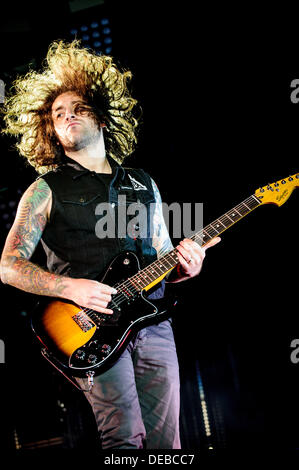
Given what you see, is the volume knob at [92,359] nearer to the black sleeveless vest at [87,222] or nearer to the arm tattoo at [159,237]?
the black sleeveless vest at [87,222]

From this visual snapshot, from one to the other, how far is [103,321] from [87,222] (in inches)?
26.0

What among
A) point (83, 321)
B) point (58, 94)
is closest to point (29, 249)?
point (83, 321)

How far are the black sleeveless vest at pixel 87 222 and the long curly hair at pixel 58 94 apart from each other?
0.63m

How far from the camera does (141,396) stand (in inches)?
85.0

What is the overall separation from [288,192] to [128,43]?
2.45m

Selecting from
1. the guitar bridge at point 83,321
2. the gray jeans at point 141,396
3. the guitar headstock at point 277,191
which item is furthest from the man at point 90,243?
the guitar headstock at point 277,191

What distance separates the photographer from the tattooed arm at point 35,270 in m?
2.04

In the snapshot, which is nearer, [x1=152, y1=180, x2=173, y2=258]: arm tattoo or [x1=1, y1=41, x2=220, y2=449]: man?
[x1=1, y1=41, x2=220, y2=449]: man

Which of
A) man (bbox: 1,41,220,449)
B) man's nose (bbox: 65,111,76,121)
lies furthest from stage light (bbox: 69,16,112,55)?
man's nose (bbox: 65,111,76,121)

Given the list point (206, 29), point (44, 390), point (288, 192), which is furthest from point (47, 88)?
point (44, 390)

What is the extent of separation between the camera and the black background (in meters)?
3.67

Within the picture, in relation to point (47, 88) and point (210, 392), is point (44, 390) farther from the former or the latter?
point (47, 88)

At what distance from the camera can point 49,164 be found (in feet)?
10.4

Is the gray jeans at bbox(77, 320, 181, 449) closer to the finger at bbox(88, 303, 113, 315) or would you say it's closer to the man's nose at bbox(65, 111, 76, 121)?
the finger at bbox(88, 303, 113, 315)
